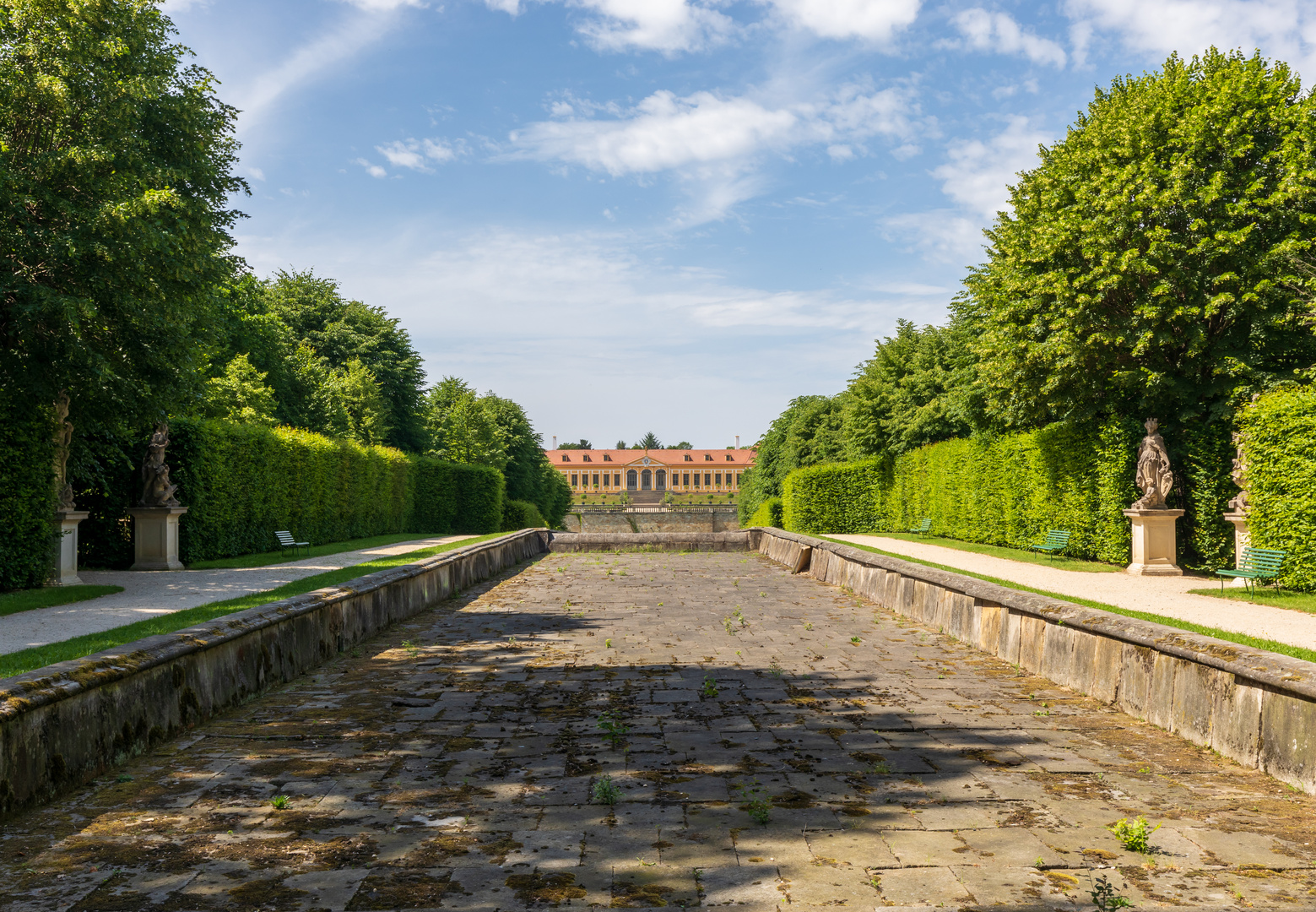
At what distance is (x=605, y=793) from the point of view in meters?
4.23

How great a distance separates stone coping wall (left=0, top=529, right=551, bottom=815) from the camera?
162 inches

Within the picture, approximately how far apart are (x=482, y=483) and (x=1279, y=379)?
A: 30294 mm

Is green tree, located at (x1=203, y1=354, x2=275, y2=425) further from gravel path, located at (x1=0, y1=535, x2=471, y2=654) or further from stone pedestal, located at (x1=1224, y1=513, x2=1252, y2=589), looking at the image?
stone pedestal, located at (x1=1224, y1=513, x2=1252, y2=589)

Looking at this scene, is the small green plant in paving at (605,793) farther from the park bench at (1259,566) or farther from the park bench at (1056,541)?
the park bench at (1056,541)

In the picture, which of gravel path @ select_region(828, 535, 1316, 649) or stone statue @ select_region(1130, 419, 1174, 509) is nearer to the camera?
gravel path @ select_region(828, 535, 1316, 649)

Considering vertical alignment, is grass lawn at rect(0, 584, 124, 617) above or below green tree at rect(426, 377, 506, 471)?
below

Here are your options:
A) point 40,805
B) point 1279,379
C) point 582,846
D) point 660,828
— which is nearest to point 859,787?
point 660,828

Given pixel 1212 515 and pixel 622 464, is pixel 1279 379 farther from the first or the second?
pixel 622 464

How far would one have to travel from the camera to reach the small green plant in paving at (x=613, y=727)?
209 inches

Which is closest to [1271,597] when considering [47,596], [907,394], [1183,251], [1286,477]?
[1286,477]

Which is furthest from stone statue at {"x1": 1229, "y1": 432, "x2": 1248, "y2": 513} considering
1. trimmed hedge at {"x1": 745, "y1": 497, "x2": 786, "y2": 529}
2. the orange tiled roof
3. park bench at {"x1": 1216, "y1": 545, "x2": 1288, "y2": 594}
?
the orange tiled roof

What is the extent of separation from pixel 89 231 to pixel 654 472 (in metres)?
130

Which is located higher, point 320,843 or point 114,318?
point 114,318

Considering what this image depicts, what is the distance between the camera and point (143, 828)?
3.89 metres
